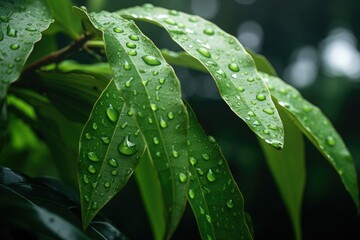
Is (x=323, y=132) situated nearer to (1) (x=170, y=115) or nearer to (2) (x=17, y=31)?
(1) (x=170, y=115)

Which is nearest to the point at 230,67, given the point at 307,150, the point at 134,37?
the point at 134,37

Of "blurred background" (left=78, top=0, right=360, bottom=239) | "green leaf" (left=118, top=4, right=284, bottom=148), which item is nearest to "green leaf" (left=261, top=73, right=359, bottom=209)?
"green leaf" (left=118, top=4, right=284, bottom=148)

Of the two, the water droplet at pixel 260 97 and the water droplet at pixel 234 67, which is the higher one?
the water droplet at pixel 234 67

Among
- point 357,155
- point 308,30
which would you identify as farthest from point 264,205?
point 308,30

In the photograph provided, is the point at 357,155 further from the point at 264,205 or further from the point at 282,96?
the point at 282,96

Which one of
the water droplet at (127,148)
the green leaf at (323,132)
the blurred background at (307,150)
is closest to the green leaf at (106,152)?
the water droplet at (127,148)

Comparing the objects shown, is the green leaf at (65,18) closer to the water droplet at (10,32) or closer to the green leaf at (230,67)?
the green leaf at (230,67)
